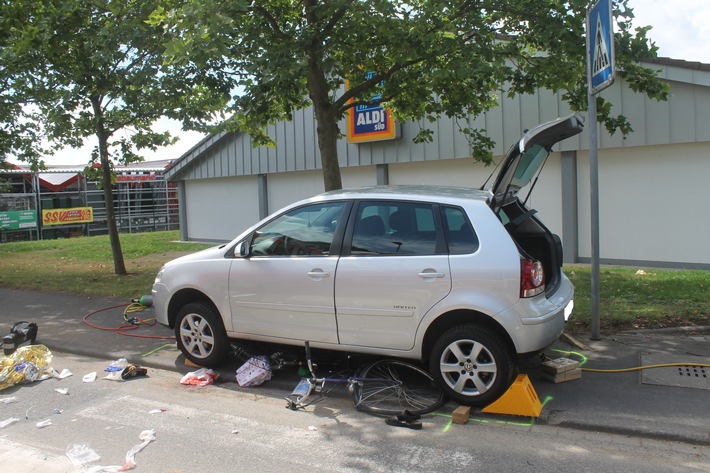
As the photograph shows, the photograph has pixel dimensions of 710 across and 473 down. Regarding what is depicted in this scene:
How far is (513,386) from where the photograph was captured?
4676mm

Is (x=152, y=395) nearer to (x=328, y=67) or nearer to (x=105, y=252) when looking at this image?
(x=328, y=67)

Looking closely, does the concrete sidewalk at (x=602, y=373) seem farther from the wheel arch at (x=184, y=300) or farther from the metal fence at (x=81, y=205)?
the metal fence at (x=81, y=205)

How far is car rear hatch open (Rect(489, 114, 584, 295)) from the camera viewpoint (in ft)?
16.6

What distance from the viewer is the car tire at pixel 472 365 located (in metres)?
4.68

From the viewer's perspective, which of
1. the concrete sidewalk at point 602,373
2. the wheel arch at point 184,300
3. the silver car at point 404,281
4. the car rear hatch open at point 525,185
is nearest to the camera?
the concrete sidewalk at point 602,373

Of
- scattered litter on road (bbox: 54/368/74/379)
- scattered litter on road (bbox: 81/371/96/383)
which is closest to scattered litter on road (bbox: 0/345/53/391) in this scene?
scattered litter on road (bbox: 54/368/74/379)

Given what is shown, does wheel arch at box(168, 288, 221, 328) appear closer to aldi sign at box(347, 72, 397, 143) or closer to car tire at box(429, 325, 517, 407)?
car tire at box(429, 325, 517, 407)

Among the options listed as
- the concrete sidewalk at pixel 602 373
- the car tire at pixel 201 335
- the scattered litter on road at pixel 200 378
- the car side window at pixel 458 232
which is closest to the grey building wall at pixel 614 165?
the concrete sidewalk at pixel 602 373

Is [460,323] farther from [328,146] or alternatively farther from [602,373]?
[328,146]

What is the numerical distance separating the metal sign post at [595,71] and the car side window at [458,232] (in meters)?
2.03

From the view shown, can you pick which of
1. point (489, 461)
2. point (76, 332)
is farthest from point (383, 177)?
point (489, 461)

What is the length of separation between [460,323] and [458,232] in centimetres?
74

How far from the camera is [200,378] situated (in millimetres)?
5758

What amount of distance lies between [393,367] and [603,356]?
215cm
